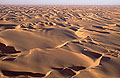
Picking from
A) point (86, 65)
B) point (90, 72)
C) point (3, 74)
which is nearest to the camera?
point (3, 74)

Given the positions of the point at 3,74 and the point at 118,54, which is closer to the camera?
the point at 3,74

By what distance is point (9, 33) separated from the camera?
3092 mm

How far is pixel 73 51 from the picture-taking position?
7.38 feet

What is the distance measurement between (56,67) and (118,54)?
3.94 feet

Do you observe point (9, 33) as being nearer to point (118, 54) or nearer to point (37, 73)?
point (37, 73)

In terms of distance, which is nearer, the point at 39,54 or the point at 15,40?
the point at 39,54

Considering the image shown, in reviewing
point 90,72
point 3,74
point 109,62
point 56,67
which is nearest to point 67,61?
point 56,67

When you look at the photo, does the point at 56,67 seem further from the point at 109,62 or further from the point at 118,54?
the point at 118,54

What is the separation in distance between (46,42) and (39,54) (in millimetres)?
655

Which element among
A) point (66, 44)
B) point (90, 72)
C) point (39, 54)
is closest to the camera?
point (90, 72)

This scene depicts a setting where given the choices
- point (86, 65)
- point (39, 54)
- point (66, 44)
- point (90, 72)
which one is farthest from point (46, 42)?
point (90, 72)

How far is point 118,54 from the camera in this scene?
2.15 meters

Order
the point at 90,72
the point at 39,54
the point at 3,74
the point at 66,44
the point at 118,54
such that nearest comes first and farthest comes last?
the point at 3,74 < the point at 90,72 < the point at 39,54 < the point at 118,54 < the point at 66,44

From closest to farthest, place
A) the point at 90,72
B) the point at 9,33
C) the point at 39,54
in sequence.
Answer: the point at 90,72 → the point at 39,54 → the point at 9,33
